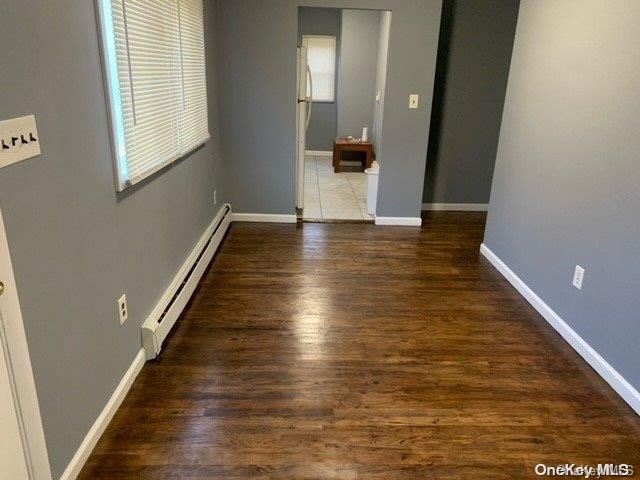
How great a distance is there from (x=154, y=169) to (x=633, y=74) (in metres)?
2.32

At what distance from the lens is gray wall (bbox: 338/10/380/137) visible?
23.4ft

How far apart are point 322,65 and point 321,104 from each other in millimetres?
610

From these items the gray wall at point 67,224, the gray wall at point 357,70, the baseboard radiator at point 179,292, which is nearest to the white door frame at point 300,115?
the baseboard radiator at point 179,292

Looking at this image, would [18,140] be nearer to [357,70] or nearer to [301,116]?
[301,116]

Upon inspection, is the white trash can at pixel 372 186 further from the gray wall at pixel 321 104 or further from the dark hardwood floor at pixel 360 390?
the gray wall at pixel 321 104

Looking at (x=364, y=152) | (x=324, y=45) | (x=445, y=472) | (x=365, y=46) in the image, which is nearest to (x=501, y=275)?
(x=445, y=472)

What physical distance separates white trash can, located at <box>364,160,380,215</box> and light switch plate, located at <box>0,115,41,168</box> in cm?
350

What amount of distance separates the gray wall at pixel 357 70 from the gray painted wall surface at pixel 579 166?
4171 mm

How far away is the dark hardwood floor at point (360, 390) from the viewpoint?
183cm

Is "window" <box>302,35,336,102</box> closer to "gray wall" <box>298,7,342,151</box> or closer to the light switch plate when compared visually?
"gray wall" <box>298,7,342,151</box>

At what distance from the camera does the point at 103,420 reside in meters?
1.91

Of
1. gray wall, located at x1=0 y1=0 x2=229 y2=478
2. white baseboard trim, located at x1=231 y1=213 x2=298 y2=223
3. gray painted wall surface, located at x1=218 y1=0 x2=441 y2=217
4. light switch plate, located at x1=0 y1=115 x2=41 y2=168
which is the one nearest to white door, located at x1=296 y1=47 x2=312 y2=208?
gray painted wall surface, located at x1=218 y1=0 x2=441 y2=217

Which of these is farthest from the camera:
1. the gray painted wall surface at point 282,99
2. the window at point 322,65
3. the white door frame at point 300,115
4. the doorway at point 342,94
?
the window at point 322,65

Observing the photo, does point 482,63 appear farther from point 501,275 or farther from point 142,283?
point 142,283
